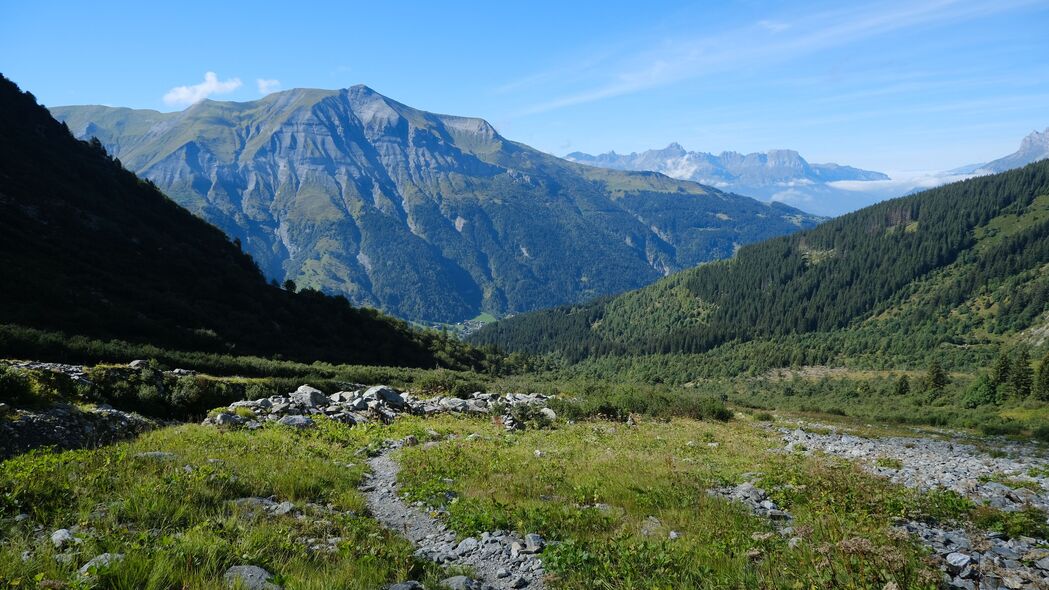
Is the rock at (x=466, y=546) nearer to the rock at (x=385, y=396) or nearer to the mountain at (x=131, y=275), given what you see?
the rock at (x=385, y=396)

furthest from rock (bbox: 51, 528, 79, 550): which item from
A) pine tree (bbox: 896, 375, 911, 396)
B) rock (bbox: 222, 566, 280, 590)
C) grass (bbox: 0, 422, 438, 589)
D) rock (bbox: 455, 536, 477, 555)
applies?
pine tree (bbox: 896, 375, 911, 396)

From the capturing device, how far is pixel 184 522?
334 inches

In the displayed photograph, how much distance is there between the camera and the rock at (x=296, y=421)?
19733 mm

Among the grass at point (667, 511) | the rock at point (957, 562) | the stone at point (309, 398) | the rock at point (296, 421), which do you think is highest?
the rock at point (957, 562)

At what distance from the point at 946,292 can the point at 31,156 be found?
240869mm

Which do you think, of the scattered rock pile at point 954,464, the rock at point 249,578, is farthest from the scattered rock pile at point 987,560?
the rock at point 249,578

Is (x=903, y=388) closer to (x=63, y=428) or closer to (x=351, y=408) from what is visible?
(x=351, y=408)

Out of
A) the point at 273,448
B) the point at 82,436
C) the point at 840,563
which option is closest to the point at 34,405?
the point at 82,436

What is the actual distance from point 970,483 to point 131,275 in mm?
72204

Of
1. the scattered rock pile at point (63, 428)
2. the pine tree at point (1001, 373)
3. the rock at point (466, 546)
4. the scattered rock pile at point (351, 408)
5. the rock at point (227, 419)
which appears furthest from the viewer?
the pine tree at point (1001, 373)

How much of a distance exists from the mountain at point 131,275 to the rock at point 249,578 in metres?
41.2

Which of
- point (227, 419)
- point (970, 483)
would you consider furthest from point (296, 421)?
point (970, 483)

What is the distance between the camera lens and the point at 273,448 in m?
15.4

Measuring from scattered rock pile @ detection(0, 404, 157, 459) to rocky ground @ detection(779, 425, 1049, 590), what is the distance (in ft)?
64.2
